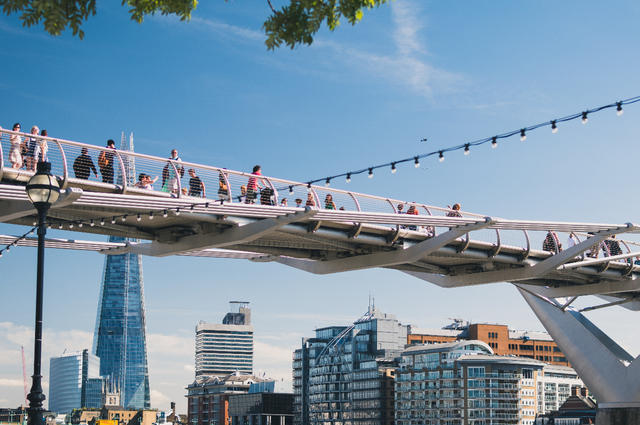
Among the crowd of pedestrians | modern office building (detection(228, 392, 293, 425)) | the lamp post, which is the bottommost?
modern office building (detection(228, 392, 293, 425))

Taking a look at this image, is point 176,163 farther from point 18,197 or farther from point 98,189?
point 18,197

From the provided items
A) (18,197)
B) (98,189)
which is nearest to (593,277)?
(98,189)

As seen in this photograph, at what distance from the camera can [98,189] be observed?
85.2 ft

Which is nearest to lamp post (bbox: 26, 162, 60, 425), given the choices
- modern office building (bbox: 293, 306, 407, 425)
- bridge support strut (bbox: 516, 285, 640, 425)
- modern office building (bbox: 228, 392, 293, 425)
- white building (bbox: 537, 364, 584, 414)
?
bridge support strut (bbox: 516, 285, 640, 425)

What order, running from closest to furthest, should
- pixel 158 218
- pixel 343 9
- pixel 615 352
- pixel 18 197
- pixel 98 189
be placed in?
pixel 343 9 → pixel 18 197 → pixel 98 189 → pixel 158 218 → pixel 615 352

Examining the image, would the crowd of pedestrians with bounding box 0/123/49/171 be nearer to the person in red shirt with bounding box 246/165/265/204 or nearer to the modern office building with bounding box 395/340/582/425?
the person in red shirt with bounding box 246/165/265/204

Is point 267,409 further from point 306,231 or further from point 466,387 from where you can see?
point 306,231

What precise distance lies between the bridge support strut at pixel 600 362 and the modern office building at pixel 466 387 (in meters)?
84.0

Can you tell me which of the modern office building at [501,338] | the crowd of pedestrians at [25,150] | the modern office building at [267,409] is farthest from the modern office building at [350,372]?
the crowd of pedestrians at [25,150]

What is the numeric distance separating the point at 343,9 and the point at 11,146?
50.3ft

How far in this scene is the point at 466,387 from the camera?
131375mm

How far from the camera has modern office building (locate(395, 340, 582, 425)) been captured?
130125 mm

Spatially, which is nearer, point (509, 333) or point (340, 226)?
point (340, 226)

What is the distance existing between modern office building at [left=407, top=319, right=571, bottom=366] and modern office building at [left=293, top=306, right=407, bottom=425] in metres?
10.1
